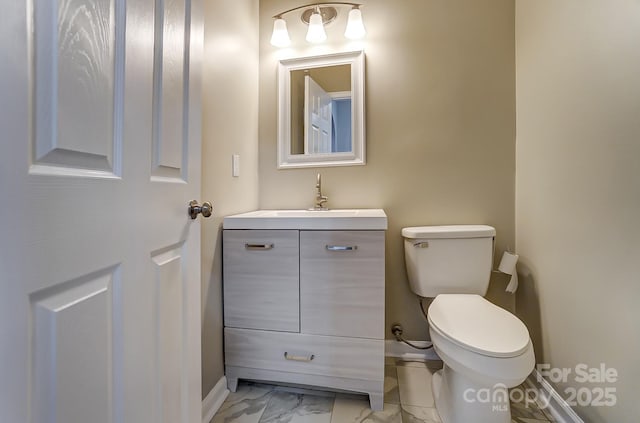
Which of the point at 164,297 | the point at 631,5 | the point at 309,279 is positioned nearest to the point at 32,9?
the point at 164,297

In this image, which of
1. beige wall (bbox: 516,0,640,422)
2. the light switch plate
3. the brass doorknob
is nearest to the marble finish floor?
beige wall (bbox: 516,0,640,422)

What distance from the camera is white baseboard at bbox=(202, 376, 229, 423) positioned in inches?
47.5

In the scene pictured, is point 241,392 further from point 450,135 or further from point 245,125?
point 450,135

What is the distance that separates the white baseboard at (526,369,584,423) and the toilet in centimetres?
26

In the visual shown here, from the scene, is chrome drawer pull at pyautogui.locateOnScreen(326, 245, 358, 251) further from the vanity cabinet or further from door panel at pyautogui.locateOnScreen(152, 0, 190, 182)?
door panel at pyautogui.locateOnScreen(152, 0, 190, 182)

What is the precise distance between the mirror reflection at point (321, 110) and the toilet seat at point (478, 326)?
3.42 feet

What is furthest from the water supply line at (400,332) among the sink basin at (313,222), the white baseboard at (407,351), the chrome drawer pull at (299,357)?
the sink basin at (313,222)

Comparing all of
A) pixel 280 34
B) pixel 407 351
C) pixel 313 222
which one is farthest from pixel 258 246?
pixel 280 34

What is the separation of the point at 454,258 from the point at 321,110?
1187 millimetres

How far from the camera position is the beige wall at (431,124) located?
1615 millimetres

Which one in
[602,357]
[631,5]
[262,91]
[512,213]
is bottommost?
[602,357]

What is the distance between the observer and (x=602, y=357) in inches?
39.0

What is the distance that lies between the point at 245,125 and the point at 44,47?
1.27 m

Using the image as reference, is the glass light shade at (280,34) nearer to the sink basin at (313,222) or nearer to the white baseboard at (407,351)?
the sink basin at (313,222)
